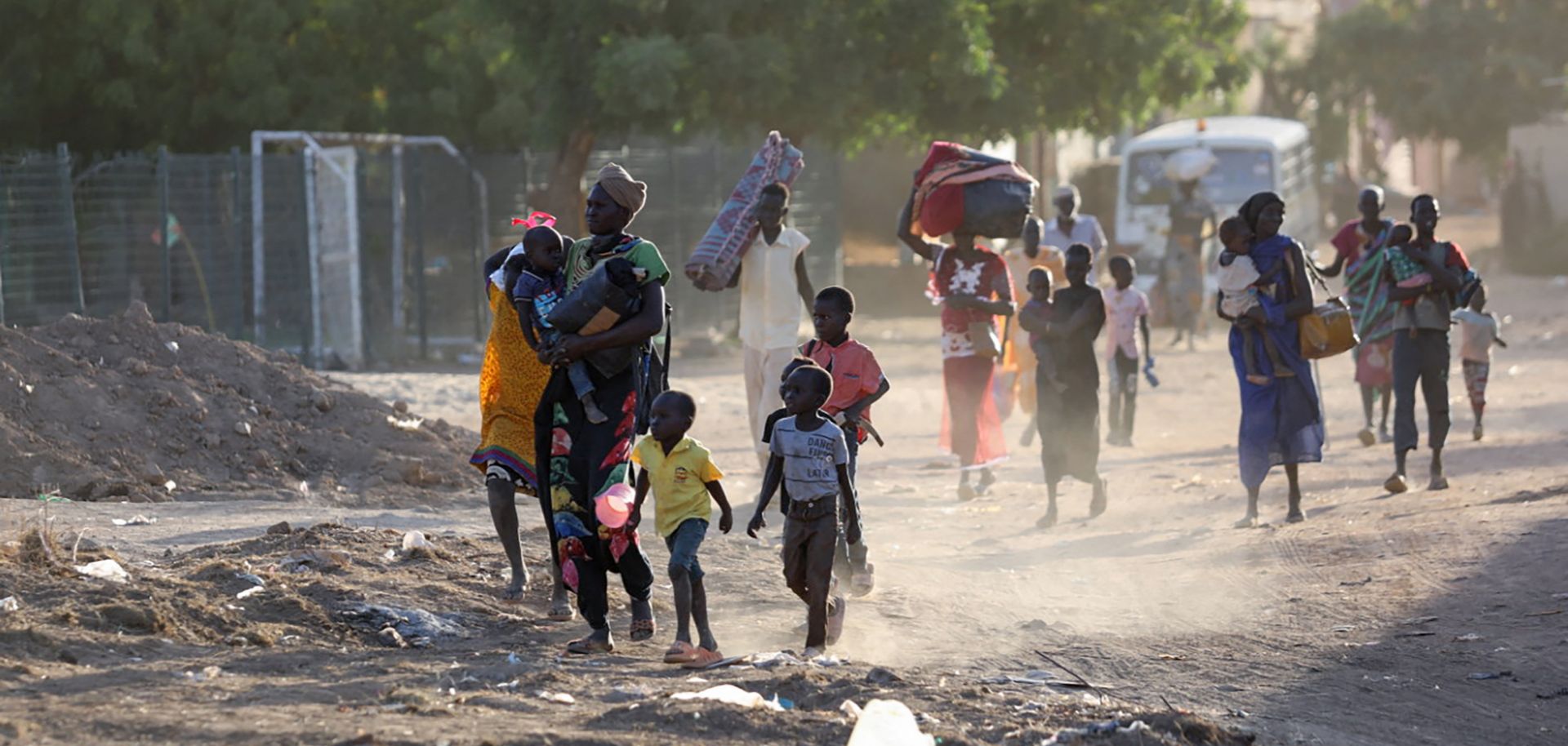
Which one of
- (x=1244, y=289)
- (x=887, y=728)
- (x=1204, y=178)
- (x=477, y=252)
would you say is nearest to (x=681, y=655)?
(x=887, y=728)

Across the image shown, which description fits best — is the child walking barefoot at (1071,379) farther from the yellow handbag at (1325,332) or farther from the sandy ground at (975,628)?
the yellow handbag at (1325,332)

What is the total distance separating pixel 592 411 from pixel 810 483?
807 millimetres

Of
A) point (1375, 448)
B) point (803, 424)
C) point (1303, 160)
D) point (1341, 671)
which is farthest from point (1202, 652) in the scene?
point (1303, 160)

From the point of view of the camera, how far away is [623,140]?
888 inches

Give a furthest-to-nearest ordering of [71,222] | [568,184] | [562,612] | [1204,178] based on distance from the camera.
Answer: [1204,178] → [568,184] → [71,222] → [562,612]

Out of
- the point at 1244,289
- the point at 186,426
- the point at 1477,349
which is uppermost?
the point at 1244,289

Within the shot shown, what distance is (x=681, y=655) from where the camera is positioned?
6176 mm

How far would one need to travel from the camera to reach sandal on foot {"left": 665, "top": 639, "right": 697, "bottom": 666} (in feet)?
20.2

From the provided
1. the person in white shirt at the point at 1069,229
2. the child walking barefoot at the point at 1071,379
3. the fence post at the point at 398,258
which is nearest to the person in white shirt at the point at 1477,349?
the person in white shirt at the point at 1069,229

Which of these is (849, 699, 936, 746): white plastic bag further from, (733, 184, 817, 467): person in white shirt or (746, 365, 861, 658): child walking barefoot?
(733, 184, 817, 467): person in white shirt

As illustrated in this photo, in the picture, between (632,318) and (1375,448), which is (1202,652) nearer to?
(632,318)

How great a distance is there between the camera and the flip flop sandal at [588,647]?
6383 millimetres

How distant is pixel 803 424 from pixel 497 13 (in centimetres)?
1472

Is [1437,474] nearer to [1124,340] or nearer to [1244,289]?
[1244,289]
